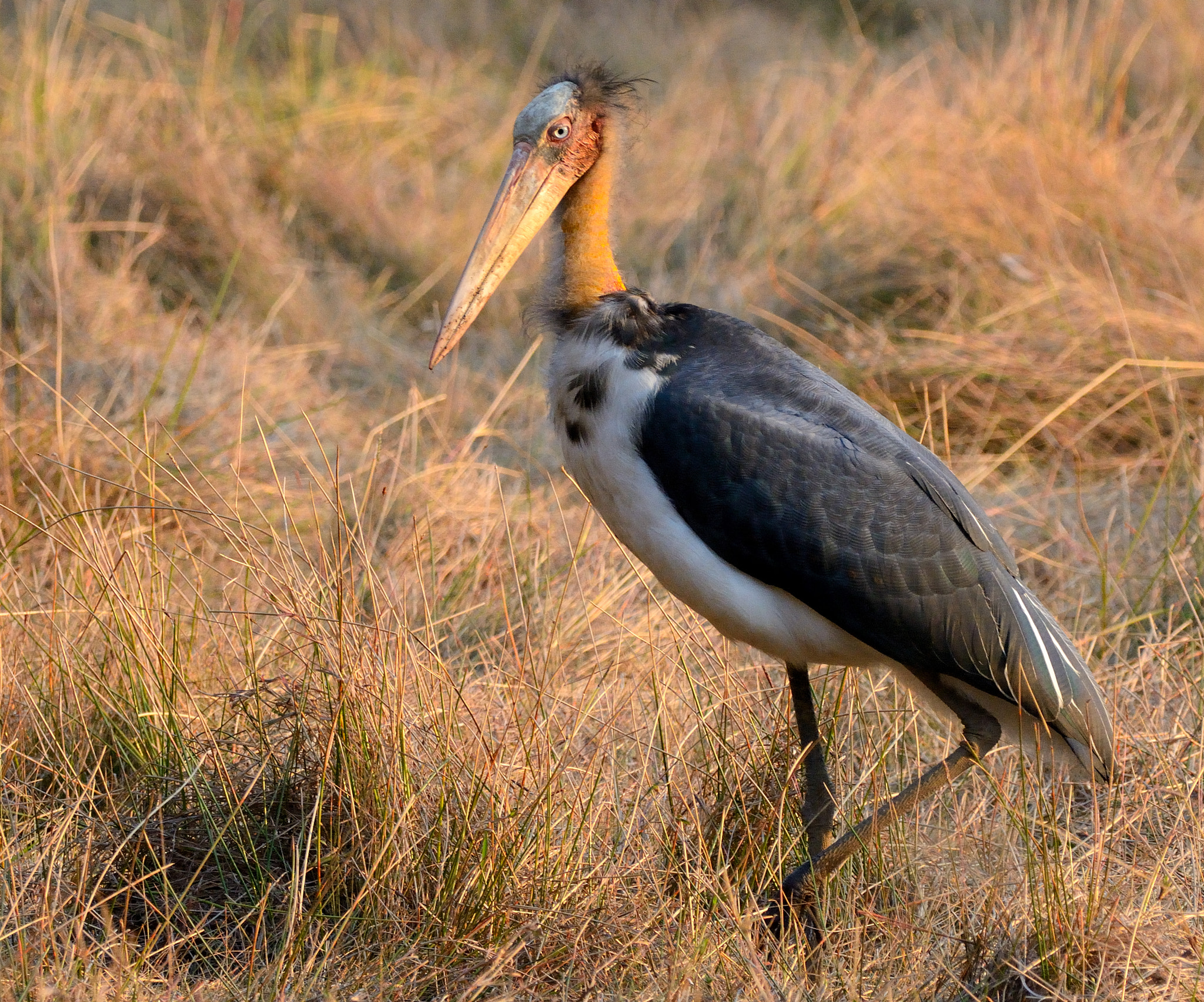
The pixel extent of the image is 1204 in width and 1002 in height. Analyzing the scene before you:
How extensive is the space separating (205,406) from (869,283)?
260 centimetres

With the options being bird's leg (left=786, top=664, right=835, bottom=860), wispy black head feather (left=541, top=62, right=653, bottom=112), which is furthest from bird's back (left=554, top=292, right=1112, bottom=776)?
wispy black head feather (left=541, top=62, right=653, bottom=112)

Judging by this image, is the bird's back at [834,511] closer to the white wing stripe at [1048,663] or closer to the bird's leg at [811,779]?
the white wing stripe at [1048,663]

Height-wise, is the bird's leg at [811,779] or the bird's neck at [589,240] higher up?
the bird's neck at [589,240]

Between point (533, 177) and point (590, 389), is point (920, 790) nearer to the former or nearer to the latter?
point (590, 389)

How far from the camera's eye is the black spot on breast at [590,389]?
2.67 metres

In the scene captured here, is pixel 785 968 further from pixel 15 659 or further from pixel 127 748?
pixel 15 659

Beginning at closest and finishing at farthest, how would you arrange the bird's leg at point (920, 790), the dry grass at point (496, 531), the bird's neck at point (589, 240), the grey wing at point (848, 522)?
the dry grass at point (496, 531) < the grey wing at point (848, 522) < the bird's leg at point (920, 790) < the bird's neck at point (589, 240)

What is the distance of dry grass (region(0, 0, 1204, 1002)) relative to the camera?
2.46 m

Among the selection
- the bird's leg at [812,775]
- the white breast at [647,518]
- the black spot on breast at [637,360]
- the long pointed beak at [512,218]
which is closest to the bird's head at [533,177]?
the long pointed beak at [512,218]

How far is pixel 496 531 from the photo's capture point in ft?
13.2

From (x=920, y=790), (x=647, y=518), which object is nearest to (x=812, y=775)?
(x=920, y=790)

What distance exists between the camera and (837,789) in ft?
9.77

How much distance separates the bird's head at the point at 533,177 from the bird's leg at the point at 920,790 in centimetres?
113

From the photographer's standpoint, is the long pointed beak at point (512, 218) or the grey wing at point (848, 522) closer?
the grey wing at point (848, 522)
